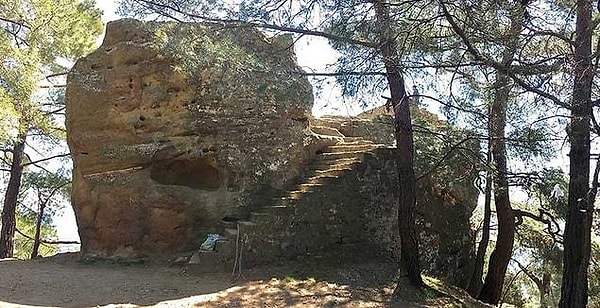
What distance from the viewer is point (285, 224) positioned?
7.97m

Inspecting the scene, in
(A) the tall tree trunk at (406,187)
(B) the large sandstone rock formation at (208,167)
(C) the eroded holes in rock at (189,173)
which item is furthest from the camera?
(C) the eroded holes in rock at (189,173)

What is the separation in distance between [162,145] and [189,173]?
2.56 ft

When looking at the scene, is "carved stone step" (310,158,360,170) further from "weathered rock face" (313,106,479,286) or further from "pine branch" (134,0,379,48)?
"pine branch" (134,0,379,48)

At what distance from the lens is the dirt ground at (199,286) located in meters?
6.04

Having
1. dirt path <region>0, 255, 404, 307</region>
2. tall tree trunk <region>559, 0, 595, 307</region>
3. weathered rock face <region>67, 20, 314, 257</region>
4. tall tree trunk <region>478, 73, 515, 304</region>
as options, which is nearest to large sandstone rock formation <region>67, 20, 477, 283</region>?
weathered rock face <region>67, 20, 314, 257</region>

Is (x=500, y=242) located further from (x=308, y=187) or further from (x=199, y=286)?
(x=199, y=286)

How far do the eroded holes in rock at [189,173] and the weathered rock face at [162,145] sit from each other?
0.02 m

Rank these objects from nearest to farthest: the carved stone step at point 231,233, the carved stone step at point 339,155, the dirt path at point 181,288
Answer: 1. the dirt path at point 181,288
2. the carved stone step at point 231,233
3. the carved stone step at point 339,155

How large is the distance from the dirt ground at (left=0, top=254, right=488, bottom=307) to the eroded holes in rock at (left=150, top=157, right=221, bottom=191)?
163 cm

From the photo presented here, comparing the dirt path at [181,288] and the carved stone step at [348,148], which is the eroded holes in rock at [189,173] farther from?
the carved stone step at [348,148]

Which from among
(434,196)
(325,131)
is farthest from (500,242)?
(325,131)

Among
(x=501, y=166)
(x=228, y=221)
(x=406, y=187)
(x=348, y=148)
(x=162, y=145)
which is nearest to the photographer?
(x=406, y=187)

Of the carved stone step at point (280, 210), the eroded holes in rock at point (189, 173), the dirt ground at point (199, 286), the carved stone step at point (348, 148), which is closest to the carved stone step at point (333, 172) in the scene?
the carved stone step at point (348, 148)

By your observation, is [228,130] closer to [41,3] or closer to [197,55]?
[197,55]
